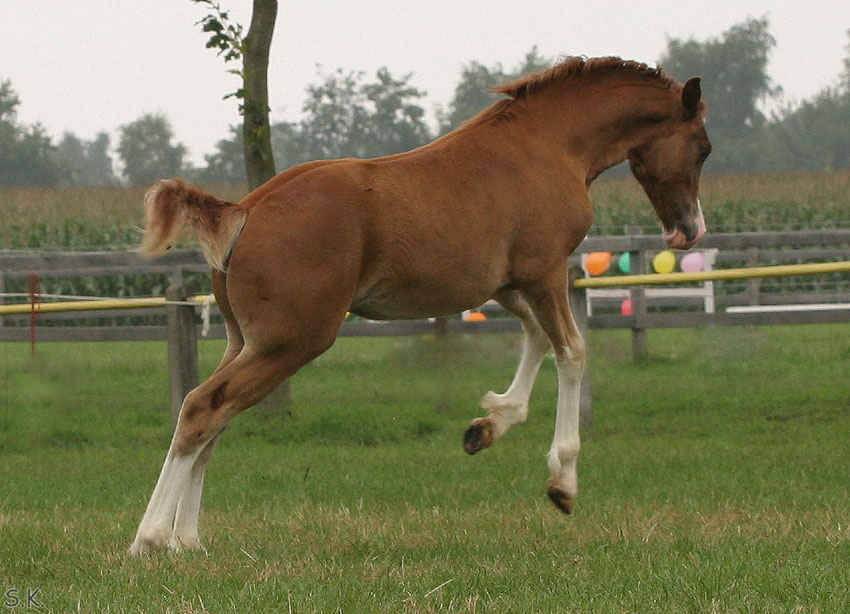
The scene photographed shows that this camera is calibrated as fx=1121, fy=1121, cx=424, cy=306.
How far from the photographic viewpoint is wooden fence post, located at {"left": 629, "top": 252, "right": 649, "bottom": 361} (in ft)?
34.6

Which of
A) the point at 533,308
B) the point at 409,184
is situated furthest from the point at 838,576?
the point at 409,184

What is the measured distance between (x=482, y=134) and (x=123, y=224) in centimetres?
1713

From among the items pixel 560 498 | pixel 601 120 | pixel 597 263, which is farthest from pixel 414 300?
pixel 597 263

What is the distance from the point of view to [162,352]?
498 inches

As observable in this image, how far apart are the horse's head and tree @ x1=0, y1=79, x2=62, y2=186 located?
154ft

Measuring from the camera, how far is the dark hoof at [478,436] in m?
5.11

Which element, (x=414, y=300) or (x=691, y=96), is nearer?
(x=414, y=300)

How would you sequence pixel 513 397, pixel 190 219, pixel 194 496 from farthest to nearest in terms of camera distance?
pixel 513 397 < pixel 194 496 < pixel 190 219

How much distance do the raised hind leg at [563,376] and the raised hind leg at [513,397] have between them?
7.4 inches

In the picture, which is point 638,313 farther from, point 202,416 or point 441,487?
Result: point 202,416

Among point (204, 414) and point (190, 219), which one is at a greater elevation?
point (190, 219)

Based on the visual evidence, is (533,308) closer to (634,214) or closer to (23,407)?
(23,407)

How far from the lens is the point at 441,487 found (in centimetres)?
690

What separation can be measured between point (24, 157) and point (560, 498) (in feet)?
160
